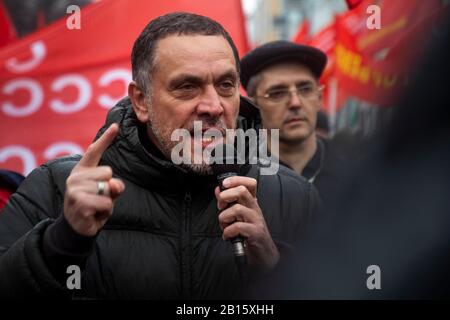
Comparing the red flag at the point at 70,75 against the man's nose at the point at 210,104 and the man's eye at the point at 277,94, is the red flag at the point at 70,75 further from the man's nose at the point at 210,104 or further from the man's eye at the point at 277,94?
the man's nose at the point at 210,104

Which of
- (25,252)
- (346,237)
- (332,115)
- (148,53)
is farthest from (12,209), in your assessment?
(332,115)

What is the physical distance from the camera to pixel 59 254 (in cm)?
183

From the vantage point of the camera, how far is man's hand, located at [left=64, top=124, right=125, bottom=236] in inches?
68.0

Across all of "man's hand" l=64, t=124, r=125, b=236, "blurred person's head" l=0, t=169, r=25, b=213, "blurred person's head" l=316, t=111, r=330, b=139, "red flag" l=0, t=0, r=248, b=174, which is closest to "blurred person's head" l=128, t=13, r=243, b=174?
"man's hand" l=64, t=124, r=125, b=236

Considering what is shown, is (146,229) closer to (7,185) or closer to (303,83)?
(7,185)

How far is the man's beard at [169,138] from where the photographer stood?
213cm

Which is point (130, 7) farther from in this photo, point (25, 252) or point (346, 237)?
point (346, 237)

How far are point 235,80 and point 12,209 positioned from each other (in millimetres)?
759

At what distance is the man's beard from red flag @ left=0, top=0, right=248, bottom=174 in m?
2.57

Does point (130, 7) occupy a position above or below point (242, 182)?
above

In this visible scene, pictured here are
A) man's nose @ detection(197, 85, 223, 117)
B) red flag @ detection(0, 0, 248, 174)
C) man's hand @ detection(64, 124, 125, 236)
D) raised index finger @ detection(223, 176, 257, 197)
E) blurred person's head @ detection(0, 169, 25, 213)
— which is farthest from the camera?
red flag @ detection(0, 0, 248, 174)

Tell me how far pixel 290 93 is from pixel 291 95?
0.6 inches

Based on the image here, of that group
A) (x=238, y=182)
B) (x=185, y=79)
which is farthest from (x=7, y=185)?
(x=238, y=182)

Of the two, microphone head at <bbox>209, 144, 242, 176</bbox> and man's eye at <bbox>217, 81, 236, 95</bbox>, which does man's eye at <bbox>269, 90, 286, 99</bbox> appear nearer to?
man's eye at <bbox>217, 81, 236, 95</bbox>
